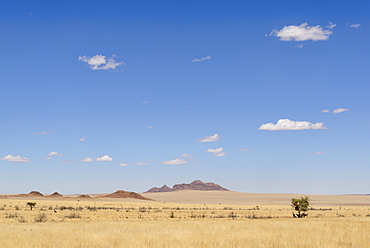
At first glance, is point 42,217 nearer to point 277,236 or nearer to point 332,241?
point 277,236

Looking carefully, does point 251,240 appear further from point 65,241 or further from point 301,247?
point 65,241

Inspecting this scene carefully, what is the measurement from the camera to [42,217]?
3856 centimetres

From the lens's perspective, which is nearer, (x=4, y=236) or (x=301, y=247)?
(x=301, y=247)

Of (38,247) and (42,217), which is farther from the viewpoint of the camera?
(42,217)

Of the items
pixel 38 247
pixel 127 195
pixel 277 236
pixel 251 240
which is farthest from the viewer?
pixel 127 195

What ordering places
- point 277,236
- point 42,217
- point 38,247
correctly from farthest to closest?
point 42,217, point 277,236, point 38,247

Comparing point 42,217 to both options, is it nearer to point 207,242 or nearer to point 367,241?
point 207,242

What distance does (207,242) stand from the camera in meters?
21.7

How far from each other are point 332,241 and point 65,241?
45.4 ft

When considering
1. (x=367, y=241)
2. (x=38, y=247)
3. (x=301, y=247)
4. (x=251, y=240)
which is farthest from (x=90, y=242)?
(x=367, y=241)

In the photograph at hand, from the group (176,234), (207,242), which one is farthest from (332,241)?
(176,234)

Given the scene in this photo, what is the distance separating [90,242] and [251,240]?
850 cm

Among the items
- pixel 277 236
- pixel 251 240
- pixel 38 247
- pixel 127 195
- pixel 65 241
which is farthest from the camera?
pixel 127 195

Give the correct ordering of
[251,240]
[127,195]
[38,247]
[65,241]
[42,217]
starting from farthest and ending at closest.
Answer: [127,195], [42,217], [251,240], [65,241], [38,247]
